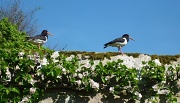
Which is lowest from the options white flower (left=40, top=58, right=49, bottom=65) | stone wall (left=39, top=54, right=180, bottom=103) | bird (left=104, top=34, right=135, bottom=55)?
stone wall (left=39, top=54, right=180, bottom=103)

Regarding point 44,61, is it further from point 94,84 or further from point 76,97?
point 94,84

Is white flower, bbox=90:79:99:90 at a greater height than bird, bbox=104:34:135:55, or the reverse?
bird, bbox=104:34:135:55

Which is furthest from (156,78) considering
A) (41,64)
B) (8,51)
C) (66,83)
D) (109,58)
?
(8,51)

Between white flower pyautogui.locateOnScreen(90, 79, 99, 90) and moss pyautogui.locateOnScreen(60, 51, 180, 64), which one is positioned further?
moss pyautogui.locateOnScreen(60, 51, 180, 64)

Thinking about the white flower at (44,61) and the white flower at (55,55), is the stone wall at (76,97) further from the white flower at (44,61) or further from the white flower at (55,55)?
the white flower at (44,61)

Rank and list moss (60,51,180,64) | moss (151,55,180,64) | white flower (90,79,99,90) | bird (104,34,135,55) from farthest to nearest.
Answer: bird (104,34,135,55), moss (151,55,180,64), moss (60,51,180,64), white flower (90,79,99,90)

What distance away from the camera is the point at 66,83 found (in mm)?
6605

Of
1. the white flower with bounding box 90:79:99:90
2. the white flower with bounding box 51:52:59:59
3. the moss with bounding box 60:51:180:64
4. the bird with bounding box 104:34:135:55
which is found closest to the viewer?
the white flower with bounding box 90:79:99:90

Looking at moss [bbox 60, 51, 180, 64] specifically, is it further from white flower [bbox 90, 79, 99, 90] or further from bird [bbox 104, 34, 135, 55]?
bird [bbox 104, 34, 135, 55]

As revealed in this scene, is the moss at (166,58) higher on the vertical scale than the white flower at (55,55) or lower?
lower

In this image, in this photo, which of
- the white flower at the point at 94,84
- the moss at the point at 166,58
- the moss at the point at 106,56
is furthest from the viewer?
the moss at the point at 166,58

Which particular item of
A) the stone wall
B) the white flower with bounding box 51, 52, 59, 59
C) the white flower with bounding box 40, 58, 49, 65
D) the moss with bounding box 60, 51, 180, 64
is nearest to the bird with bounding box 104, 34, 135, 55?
the moss with bounding box 60, 51, 180, 64

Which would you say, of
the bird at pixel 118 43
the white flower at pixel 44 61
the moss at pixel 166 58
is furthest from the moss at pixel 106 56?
the bird at pixel 118 43

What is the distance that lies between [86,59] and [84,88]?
0.62 metres
